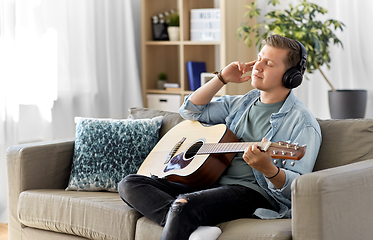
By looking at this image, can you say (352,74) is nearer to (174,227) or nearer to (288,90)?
(288,90)

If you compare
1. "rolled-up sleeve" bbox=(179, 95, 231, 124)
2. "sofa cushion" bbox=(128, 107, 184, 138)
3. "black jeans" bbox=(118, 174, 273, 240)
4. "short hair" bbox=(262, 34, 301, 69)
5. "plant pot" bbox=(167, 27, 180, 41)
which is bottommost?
"black jeans" bbox=(118, 174, 273, 240)

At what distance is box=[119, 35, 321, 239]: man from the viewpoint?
1.50 m

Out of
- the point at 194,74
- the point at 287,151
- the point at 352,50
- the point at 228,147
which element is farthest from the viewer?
the point at 194,74

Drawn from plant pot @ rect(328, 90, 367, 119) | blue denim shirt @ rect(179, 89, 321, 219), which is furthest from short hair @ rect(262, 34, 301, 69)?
plant pot @ rect(328, 90, 367, 119)

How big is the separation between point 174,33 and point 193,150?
6.20ft

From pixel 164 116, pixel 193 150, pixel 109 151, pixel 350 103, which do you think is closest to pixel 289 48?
pixel 193 150

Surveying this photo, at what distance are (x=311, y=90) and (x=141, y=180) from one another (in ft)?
6.18

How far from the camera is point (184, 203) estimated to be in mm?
1502

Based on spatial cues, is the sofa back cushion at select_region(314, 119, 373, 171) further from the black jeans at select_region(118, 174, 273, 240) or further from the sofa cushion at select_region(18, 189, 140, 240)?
the sofa cushion at select_region(18, 189, 140, 240)

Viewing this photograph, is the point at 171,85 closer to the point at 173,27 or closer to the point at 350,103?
the point at 173,27

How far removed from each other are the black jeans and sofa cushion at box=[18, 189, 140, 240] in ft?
0.34

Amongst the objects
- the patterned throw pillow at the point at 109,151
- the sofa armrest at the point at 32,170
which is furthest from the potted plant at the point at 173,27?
the sofa armrest at the point at 32,170

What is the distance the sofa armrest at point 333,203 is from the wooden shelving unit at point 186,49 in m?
1.87

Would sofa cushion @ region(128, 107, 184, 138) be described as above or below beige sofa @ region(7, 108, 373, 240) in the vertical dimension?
above
